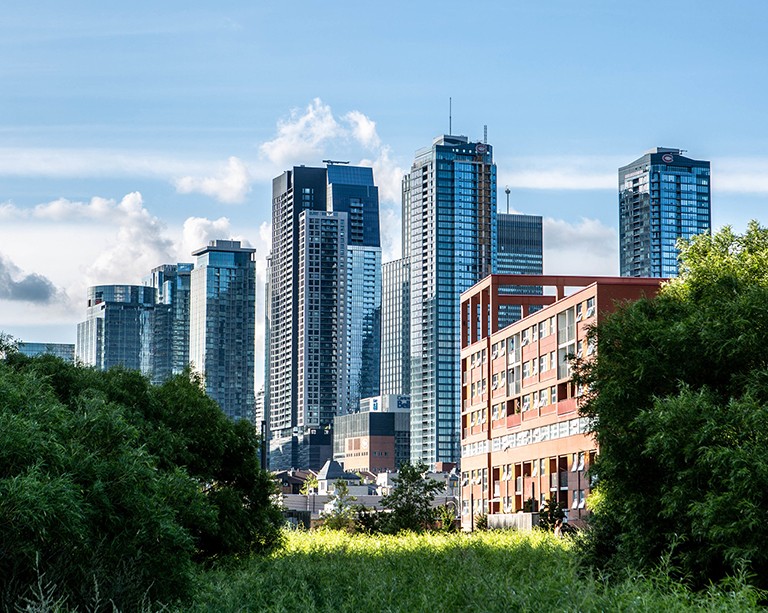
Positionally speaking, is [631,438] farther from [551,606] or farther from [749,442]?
[551,606]

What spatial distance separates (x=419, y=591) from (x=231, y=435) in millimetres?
26884

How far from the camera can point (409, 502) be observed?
79.6m

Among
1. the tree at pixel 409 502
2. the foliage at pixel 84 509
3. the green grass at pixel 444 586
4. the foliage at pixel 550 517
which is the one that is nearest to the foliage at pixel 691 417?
the green grass at pixel 444 586

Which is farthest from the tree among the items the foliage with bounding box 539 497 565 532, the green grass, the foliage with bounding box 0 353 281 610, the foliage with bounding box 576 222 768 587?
the foliage with bounding box 0 353 281 610

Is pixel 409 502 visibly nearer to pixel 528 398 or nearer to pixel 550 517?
pixel 550 517

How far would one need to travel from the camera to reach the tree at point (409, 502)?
257 ft

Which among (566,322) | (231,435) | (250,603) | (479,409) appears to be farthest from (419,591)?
(479,409)

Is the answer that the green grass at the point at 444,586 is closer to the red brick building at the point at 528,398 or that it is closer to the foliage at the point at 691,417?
the foliage at the point at 691,417

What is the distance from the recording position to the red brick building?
9388cm

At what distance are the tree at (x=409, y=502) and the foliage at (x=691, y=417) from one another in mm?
33726

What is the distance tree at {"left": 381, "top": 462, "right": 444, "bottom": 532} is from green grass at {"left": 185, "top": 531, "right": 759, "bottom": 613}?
2374 cm

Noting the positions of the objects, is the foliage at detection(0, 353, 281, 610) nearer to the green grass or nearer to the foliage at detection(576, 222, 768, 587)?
the green grass

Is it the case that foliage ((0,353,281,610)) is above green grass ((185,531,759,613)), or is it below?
above

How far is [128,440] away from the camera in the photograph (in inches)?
1221
